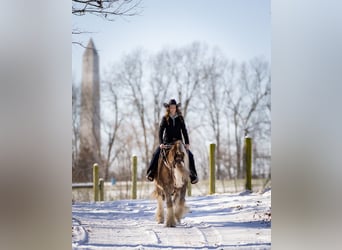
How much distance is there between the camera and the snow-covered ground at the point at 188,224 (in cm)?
423

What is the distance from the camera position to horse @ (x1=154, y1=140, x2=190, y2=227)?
436 cm

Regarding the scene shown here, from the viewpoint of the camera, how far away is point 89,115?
424 centimetres

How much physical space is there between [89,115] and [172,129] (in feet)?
2.51

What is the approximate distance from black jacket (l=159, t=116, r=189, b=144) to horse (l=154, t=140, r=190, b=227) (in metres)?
0.06

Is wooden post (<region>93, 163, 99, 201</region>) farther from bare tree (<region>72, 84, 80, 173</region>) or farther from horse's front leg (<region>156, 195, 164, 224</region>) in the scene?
horse's front leg (<region>156, 195, 164, 224</region>)

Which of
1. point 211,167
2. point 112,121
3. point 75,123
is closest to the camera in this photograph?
point 75,123

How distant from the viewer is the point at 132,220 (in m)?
4.30

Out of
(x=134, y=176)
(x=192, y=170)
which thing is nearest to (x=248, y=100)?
(x=192, y=170)

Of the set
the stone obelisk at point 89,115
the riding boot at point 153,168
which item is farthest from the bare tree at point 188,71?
the stone obelisk at point 89,115

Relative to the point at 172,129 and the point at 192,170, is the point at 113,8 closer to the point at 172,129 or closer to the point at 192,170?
the point at 172,129
